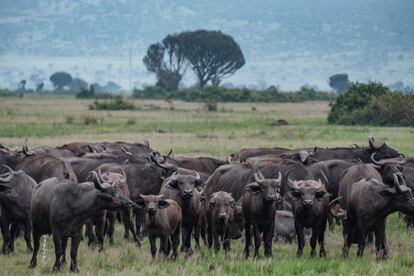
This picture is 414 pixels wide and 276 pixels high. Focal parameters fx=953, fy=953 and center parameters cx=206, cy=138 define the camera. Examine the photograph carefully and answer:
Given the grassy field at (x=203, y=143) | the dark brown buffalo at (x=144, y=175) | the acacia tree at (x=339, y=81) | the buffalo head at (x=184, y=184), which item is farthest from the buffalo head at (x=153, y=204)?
the acacia tree at (x=339, y=81)

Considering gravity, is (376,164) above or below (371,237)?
above

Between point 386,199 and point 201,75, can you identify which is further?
point 201,75

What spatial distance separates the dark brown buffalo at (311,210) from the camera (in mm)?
15445

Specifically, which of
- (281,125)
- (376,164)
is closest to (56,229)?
(376,164)

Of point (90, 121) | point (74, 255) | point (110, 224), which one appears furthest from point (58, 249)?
point (90, 121)

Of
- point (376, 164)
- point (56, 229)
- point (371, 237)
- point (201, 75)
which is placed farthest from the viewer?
point (201, 75)

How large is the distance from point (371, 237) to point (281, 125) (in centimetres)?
3176

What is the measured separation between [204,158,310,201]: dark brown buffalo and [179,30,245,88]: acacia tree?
112 meters

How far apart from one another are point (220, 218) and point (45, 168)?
15.3ft

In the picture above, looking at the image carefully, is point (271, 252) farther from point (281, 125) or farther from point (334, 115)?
point (334, 115)

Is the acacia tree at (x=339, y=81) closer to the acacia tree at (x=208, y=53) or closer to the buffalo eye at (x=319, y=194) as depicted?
the acacia tree at (x=208, y=53)

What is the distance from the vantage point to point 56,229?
14148mm

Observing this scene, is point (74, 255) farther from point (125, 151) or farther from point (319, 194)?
point (125, 151)

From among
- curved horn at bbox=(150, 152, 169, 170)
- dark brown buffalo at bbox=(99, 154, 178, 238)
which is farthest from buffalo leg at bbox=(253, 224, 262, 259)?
curved horn at bbox=(150, 152, 169, 170)
